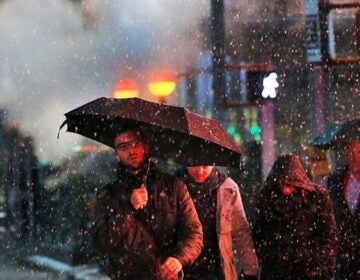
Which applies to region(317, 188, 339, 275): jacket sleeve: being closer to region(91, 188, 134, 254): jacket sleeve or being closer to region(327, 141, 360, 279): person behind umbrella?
region(327, 141, 360, 279): person behind umbrella

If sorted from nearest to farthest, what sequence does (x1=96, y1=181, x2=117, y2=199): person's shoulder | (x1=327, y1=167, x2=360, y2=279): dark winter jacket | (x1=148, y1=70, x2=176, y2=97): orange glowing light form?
(x1=96, y1=181, x2=117, y2=199): person's shoulder < (x1=327, y1=167, x2=360, y2=279): dark winter jacket < (x1=148, y1=70, x2=176, y2=97): orange glowing light

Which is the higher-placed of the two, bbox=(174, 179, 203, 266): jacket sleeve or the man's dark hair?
the man's dark hair

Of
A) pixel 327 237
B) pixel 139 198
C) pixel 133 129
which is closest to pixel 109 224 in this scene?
pixel 139 198

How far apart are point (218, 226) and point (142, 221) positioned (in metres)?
1.03

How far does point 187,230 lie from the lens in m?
4.32

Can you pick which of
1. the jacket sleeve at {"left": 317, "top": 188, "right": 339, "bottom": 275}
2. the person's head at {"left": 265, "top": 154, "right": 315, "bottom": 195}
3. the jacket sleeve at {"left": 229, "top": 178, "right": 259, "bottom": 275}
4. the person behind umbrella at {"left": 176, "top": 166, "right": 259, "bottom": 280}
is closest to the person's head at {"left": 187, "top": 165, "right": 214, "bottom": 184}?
the person behind umbrella at {"left": 176, "top": 166, "right": 259, "bottom": 280}

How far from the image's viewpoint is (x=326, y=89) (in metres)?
16.7

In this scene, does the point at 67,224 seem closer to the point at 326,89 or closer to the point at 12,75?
the point at 12,75

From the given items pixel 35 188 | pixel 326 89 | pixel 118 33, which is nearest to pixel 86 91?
pixel 118 33

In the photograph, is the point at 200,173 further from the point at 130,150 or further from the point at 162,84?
the point at 162,84

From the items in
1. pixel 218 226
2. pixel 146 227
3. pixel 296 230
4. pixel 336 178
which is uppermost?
pixel 146 227

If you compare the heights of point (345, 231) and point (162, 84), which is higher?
point (162, 84)

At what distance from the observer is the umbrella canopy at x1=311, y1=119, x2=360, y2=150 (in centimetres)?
660

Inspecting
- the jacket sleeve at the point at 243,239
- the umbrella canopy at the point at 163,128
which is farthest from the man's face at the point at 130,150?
the jacket sleeve at the point at 243,239
